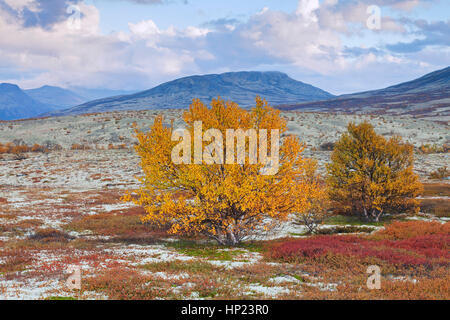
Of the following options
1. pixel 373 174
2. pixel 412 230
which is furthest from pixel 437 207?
pixel 412 230

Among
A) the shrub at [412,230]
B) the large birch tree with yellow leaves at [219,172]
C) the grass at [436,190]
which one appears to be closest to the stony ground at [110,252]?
the grass at [436,190]

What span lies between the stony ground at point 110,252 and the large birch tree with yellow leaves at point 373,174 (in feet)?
7.45

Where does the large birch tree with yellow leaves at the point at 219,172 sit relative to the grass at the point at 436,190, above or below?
above

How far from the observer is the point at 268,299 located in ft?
28.5

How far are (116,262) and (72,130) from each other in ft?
252

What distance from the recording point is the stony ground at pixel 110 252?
31.9 ft

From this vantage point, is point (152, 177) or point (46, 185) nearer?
point (152, 177)

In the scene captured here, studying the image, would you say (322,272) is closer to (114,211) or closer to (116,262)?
(116,262)

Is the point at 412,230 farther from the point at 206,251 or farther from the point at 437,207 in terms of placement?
the point at 206,251

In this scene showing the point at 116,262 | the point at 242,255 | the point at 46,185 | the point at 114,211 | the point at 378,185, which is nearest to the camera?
the point at 116,262

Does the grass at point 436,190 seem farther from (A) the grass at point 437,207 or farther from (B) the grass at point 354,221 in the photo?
(B) the grass at point 354,221

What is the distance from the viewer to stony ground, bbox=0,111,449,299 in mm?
9727
